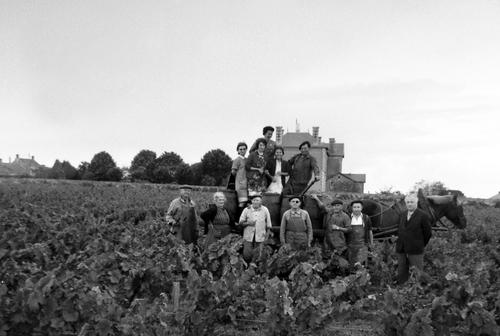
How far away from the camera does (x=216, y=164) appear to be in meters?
60.4

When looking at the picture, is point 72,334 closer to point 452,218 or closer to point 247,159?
point 247,159

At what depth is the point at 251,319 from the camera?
5621 mm

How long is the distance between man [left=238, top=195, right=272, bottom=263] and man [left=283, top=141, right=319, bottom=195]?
0.82 metres

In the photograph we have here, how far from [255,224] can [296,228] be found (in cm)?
65

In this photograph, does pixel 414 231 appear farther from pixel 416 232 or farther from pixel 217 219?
pixel 217 219

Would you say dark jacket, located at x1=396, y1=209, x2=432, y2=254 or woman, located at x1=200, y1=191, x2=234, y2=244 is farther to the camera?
woman, located at x1=200, y1=191, x2=234, y2=244

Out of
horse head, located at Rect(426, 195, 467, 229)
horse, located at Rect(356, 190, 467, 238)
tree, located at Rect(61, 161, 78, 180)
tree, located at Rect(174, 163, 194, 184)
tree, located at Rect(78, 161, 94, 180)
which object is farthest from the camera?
tree, located at Rect(61, 161, 78, 180)

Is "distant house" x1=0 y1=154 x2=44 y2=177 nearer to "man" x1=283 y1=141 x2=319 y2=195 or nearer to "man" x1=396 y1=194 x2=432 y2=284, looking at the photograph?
"man" x1=283 y1=141 x2=319 y2=195

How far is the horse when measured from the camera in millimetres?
10484

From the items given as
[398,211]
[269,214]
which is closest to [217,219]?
[269,214]

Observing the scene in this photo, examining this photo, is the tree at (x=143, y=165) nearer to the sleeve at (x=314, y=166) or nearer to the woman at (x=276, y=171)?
the woman at (x=276, y=171)

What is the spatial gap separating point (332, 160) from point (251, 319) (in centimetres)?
7420

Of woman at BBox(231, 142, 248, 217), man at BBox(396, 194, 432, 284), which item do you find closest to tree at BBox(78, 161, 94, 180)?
woman at BBox(231, 142, 248, 217)

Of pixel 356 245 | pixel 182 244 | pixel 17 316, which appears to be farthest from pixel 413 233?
pixel 17 316
